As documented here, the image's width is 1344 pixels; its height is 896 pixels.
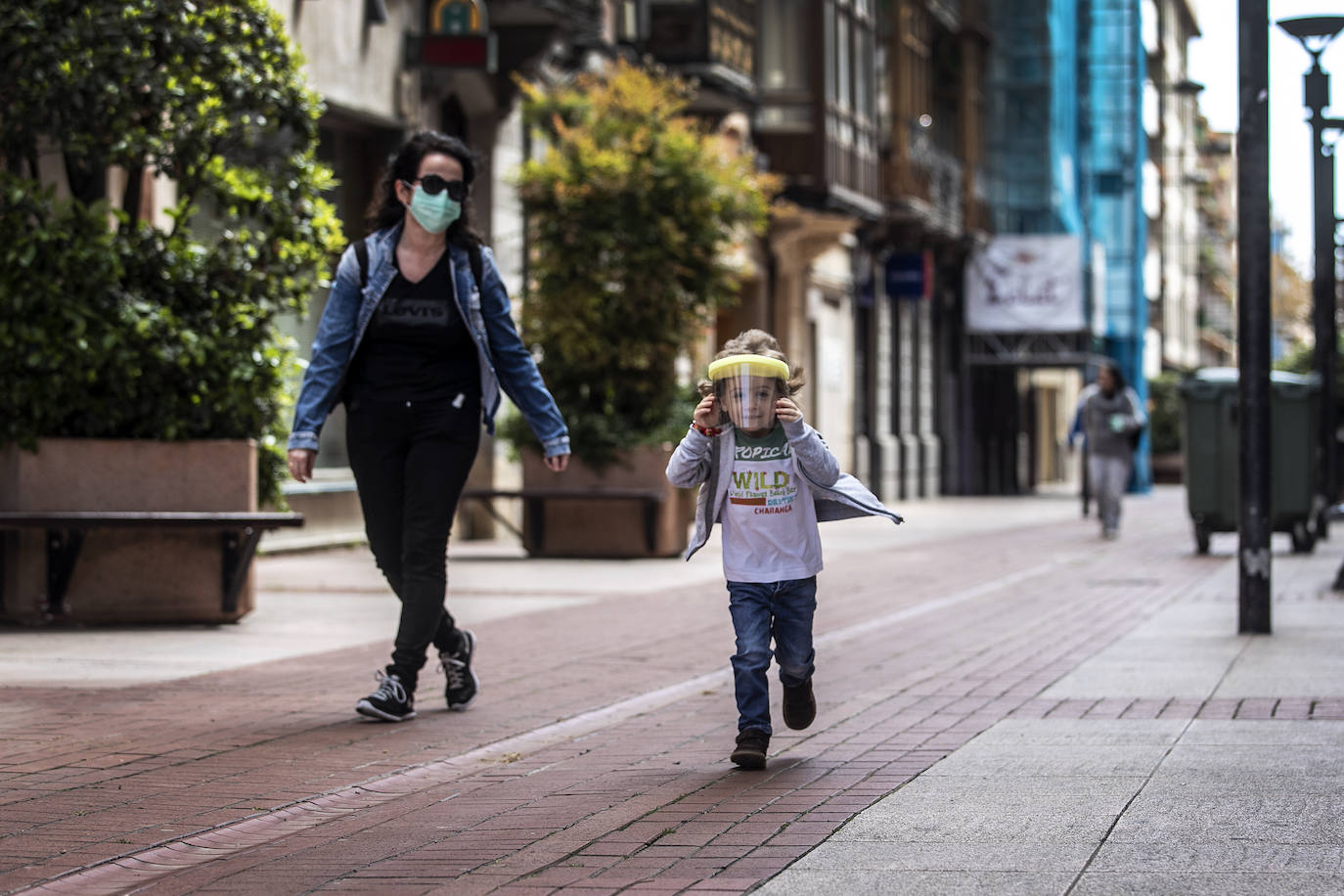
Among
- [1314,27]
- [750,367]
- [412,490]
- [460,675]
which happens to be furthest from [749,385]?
[1314,27]

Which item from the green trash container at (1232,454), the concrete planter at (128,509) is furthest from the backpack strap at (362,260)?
the green trash container at (1232,454)

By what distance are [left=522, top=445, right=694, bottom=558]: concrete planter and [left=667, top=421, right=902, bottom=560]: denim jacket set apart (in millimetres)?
10181

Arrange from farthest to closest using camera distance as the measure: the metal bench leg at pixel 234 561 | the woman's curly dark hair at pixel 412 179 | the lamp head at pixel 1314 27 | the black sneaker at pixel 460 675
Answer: the lamp head at pixel 1314 27
the metal bench leg at pixel 234 561
the black sneaker at pixel 460 675
the woman's curly dark hair at pixel 412 179

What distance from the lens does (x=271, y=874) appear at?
15.7 ft

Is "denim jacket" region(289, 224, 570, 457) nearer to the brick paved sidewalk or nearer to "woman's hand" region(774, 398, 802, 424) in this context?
the brick paved sidewalk

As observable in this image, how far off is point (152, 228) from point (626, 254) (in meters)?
6.48

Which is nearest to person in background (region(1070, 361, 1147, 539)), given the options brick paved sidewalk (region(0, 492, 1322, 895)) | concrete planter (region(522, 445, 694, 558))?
concrete planter (region(522, 445, 694, 558))

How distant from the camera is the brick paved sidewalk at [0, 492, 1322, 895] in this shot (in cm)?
487

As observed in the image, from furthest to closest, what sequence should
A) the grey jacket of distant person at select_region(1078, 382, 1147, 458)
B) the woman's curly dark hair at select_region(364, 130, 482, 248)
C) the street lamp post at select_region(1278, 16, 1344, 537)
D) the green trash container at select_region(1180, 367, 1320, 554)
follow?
the grey jacket of distant person at select_region(1078, 382, 1147, 458)
the street lamp post at select_region(1278, 16, 1344, 537)
the green trash container at select_region(1180, 367, 1320, 554)
the woman's curly dark hair at select_region(364, 130, 482, 248)

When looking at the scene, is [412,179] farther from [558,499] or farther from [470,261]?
[558,499]

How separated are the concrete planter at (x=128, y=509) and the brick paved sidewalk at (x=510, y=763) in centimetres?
142

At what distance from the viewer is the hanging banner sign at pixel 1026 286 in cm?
3756

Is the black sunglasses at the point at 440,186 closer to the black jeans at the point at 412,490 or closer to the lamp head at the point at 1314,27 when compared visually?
the black jeans at the point at 412,490

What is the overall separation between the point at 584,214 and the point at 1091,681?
908 centimetres
